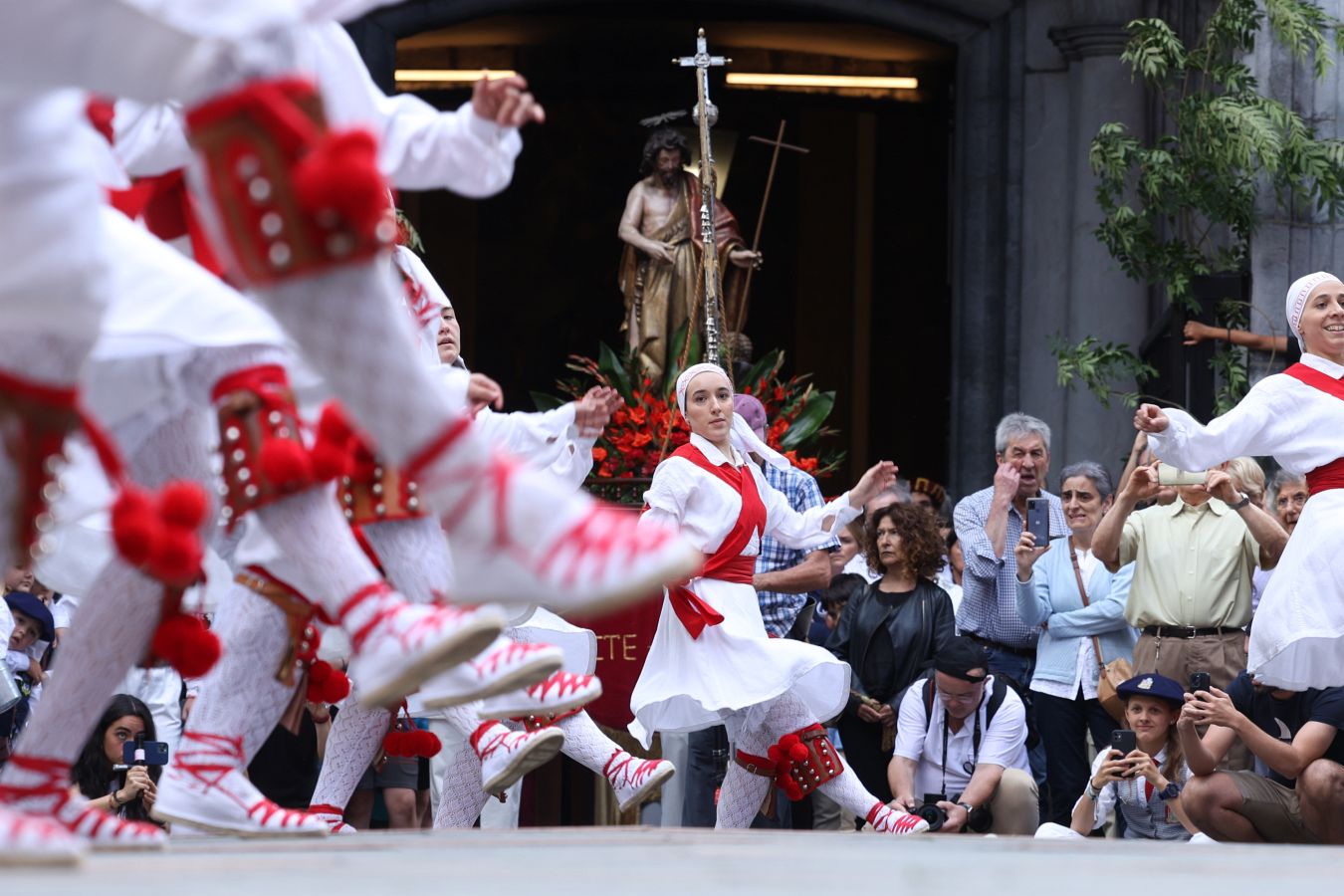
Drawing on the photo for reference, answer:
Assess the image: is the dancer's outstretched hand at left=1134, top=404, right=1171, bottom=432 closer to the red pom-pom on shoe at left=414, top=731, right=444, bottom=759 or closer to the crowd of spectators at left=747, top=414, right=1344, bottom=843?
the crowd of spectators at left=747, top=414, right=1344, bottom=843

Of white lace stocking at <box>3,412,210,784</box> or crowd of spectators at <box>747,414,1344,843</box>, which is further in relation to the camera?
crowd of spectators at <box>747,414,1344,843</box>

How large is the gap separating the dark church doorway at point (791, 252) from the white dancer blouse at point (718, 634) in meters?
10.7

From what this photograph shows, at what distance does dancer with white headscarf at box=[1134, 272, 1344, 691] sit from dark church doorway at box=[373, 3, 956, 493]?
11074mm

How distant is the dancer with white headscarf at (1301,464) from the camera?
645 centimetres

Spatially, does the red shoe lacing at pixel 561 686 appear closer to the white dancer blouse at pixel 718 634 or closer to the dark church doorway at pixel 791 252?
the white dancer blouse at pixel 718 634

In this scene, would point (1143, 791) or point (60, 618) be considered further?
point (60, 618)

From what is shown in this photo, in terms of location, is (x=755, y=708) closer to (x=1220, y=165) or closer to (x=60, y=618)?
(x=60, y=618)

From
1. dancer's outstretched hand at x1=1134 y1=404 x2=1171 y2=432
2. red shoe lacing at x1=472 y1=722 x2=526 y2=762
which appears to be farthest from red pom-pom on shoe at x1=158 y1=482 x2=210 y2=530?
dancer's outstretched hand at x1=1134 y1=404 x2=1171 y2=432

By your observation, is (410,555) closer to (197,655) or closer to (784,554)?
(197,655)

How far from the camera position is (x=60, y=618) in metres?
8.61

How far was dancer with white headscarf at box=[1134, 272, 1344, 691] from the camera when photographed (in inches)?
254

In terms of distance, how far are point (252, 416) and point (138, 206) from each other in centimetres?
50

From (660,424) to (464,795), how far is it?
3.53 m

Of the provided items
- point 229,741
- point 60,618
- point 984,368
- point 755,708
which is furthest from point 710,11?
point 229,741
